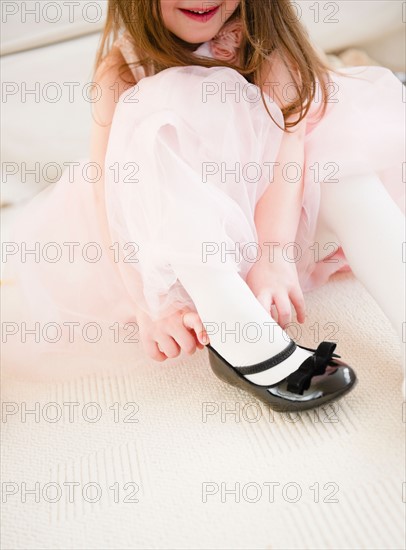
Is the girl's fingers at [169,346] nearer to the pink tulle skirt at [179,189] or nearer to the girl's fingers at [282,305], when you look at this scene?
the pink tulle skirt at [179,189]

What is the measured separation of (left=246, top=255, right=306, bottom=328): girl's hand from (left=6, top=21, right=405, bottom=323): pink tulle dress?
0.02 meters

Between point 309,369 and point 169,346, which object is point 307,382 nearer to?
point 309,369

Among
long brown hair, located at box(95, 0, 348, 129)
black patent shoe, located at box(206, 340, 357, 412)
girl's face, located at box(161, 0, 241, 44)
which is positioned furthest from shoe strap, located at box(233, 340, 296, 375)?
girl's face, located at box(161, 0, 241, 44)

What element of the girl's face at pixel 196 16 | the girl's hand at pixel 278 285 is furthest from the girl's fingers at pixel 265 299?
the girl's face at pixel 196 16

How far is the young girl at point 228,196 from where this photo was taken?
30.6 inches

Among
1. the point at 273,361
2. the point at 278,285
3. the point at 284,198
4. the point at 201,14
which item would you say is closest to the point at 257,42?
the point at 201,14

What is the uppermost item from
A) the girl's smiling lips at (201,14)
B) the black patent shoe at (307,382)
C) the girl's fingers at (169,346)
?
the girl's smiling lips at (201,14)

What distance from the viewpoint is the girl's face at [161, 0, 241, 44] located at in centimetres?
90

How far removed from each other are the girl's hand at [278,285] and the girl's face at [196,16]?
1.07 feet

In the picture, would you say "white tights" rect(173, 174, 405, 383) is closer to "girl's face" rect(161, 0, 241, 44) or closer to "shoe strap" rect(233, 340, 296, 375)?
"shoe strap" rect(233, 340, 296, 375)

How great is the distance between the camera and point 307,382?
759mm

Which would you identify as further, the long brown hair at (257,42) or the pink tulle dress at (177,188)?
the long brown hair at (257,42)

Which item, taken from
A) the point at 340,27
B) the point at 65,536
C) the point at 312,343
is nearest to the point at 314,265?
the point at 312,343

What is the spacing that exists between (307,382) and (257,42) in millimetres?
476
